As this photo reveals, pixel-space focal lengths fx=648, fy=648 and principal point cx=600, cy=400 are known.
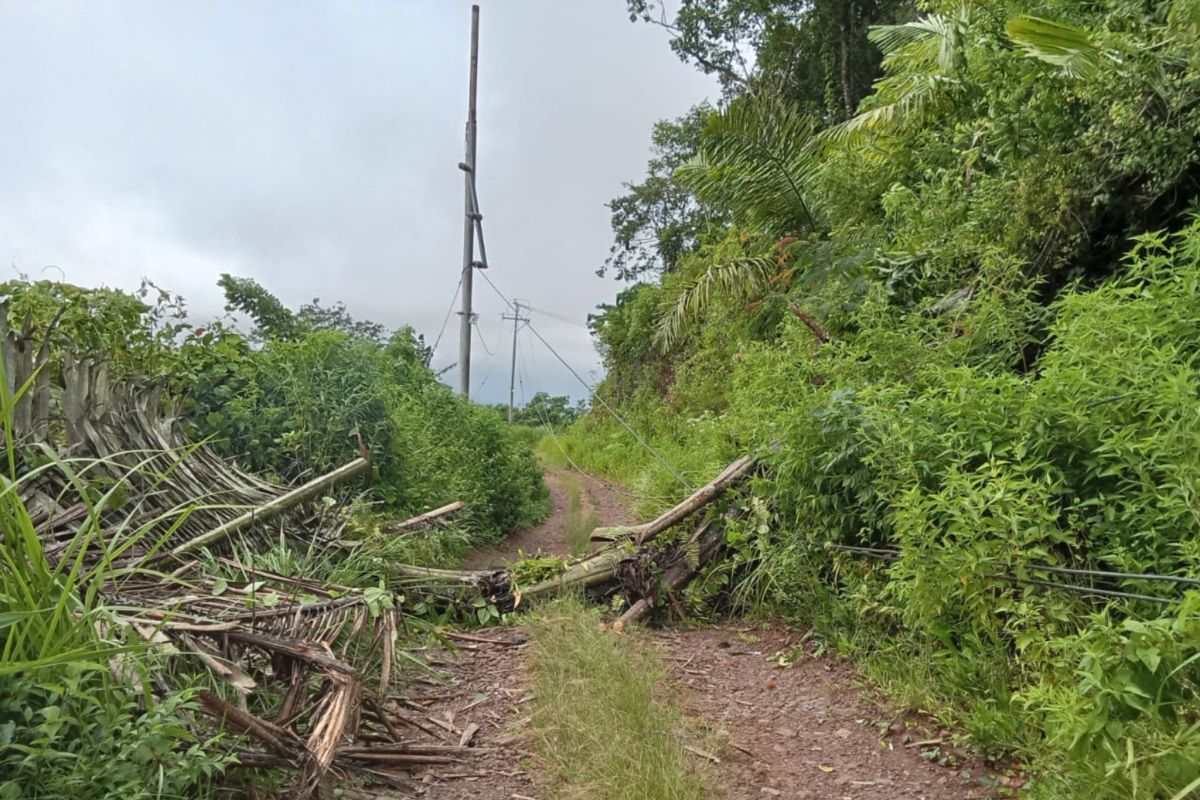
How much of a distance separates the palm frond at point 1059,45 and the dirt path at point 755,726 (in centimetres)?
428

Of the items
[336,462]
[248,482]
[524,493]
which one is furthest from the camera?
[524,493]

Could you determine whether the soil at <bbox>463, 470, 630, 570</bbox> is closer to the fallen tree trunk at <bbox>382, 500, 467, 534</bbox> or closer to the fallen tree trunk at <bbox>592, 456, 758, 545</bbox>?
the fallen tree trunk at <bbox>382, 500, 467, 534</bbox>

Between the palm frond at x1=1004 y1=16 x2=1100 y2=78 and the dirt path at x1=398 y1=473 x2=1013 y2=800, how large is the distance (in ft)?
14.0

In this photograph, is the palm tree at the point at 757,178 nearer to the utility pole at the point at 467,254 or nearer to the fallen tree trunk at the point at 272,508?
the utility pole at the point at 467,254

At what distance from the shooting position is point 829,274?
7.25 metres

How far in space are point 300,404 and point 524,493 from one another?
407cm

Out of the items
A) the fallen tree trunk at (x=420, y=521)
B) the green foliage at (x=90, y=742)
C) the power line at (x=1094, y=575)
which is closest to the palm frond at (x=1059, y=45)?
the power line at (x=1094, y=575)

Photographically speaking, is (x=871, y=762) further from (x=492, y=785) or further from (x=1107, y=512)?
(x=492, y=785)

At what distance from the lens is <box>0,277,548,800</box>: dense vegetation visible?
5.33ft

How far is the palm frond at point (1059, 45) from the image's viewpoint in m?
4.43

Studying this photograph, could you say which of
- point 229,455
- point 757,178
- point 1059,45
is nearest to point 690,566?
point 229,455

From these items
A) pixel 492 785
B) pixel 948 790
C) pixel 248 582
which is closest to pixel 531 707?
pixel 492 785

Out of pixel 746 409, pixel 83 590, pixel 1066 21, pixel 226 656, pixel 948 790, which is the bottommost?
pixel 948 790

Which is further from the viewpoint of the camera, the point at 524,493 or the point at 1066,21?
the point at 524,493
